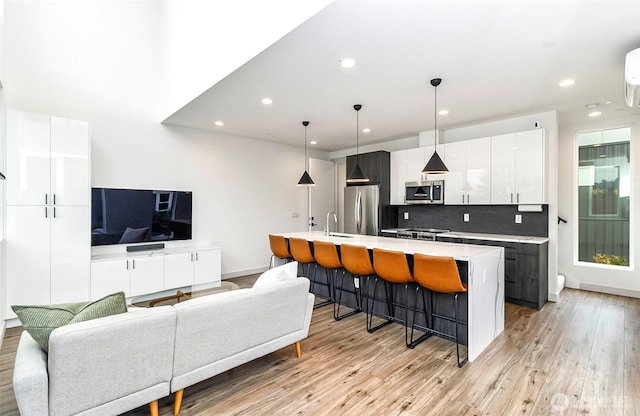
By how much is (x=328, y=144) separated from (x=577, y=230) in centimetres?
478

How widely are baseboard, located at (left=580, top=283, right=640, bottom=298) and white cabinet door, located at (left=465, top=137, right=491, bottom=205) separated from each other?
2.15 metres

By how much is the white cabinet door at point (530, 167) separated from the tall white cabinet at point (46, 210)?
5843 millimetres

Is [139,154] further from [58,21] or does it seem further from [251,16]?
[251,16]

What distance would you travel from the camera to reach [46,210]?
360cm

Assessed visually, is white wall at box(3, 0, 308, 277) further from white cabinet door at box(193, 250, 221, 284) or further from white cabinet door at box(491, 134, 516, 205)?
white cabinet door at box(491, 134, 516, 205)

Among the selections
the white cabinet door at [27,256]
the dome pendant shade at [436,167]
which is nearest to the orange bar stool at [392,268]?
the dome pendant shade at [436,167]

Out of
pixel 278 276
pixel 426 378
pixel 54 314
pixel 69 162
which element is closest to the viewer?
pixel 54 314

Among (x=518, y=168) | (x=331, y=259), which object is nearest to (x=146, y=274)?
(x=331, y=259)

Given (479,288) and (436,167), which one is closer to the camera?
(479,288)

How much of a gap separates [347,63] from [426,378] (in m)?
2.82

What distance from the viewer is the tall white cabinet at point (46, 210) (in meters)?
3.42

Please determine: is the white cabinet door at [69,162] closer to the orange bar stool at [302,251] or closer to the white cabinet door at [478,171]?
the orange bar stool at [302,251]

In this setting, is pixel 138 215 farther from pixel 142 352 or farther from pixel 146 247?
pixel 142 352

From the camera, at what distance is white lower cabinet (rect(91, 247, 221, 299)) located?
158 inches
